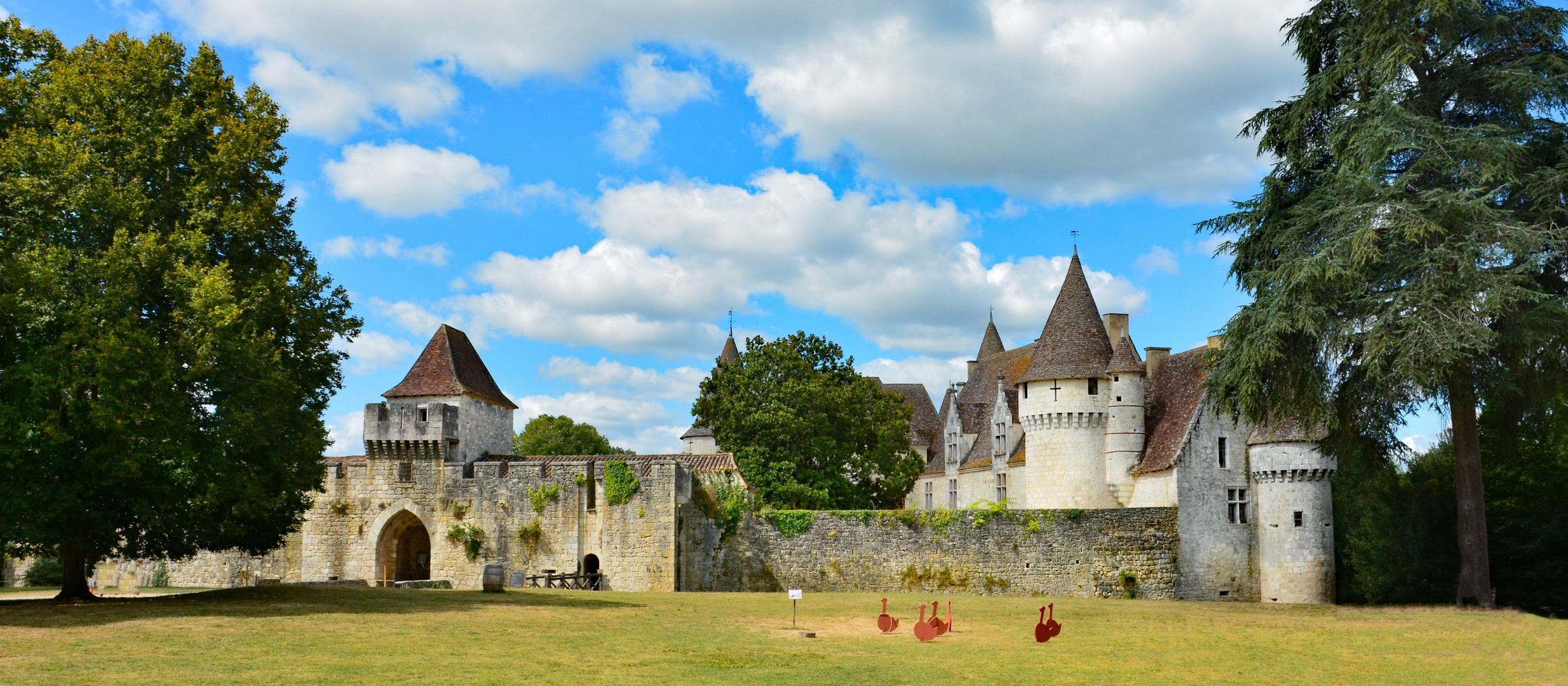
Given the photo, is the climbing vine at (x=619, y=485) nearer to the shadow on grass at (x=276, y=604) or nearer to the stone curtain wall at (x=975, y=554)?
the stone curtain wall at (x=975, y=554)

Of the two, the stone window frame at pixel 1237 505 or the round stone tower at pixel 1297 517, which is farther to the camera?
the stone window frame at pixel 1237 505

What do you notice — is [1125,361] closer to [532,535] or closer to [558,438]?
[532,535]

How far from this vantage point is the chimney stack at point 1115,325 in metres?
39.5

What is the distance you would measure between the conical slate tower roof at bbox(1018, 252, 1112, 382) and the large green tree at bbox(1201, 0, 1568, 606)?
10579 millimetres

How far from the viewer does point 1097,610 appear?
2641 cm

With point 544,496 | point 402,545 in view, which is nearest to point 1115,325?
point 544,496

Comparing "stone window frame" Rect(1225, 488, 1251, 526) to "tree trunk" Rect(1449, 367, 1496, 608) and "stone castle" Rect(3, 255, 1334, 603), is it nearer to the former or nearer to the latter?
"stone castle" Rect(3, 255, 1334, 603)

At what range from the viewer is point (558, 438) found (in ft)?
258

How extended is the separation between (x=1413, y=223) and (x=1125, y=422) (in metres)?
15.7

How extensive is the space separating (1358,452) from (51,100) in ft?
101

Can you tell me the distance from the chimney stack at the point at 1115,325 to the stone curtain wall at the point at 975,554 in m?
7.43

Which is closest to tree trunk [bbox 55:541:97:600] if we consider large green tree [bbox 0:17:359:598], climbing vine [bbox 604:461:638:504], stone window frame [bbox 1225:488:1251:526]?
large green tree [bbox 0:17:359:598]

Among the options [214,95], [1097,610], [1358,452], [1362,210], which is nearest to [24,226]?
[214,95]

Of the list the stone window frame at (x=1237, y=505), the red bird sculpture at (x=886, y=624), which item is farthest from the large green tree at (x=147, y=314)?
the stone window frame at (x=1237, y=505)
